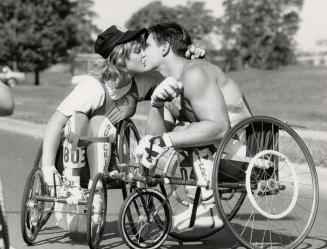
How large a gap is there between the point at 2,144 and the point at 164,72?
9967 millimetres

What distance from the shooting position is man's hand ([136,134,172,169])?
4.73 m

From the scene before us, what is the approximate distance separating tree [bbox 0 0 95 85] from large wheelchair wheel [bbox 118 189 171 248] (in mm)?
66533

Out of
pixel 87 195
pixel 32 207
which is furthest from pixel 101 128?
pixel 32 207

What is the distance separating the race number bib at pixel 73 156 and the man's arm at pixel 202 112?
896 millimetres

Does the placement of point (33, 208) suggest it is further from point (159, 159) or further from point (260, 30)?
point (260, 30)

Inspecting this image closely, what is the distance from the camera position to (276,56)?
79.6 m

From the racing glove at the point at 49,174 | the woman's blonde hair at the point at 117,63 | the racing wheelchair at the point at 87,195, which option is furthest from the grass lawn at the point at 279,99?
the racing glove at the point at 49,174

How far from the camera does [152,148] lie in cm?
474

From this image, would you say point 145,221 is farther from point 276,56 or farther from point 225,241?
point 276,56

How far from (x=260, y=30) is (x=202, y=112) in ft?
257

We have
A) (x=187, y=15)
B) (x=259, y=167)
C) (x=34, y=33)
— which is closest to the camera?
(x=259, y=167)

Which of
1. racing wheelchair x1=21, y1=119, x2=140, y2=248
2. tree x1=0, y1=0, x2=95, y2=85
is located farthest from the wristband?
tree x1=0, y1=0, x2=95, y2=85

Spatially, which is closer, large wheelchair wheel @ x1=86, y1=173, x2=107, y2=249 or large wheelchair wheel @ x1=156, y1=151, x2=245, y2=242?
large wheelchair wheel @ x1=86, y1=173, x2=107, y2=249

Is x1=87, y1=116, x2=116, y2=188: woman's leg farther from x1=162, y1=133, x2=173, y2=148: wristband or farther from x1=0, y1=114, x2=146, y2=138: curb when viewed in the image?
x1=0, y1=114, x2=146, y2=138: curb
